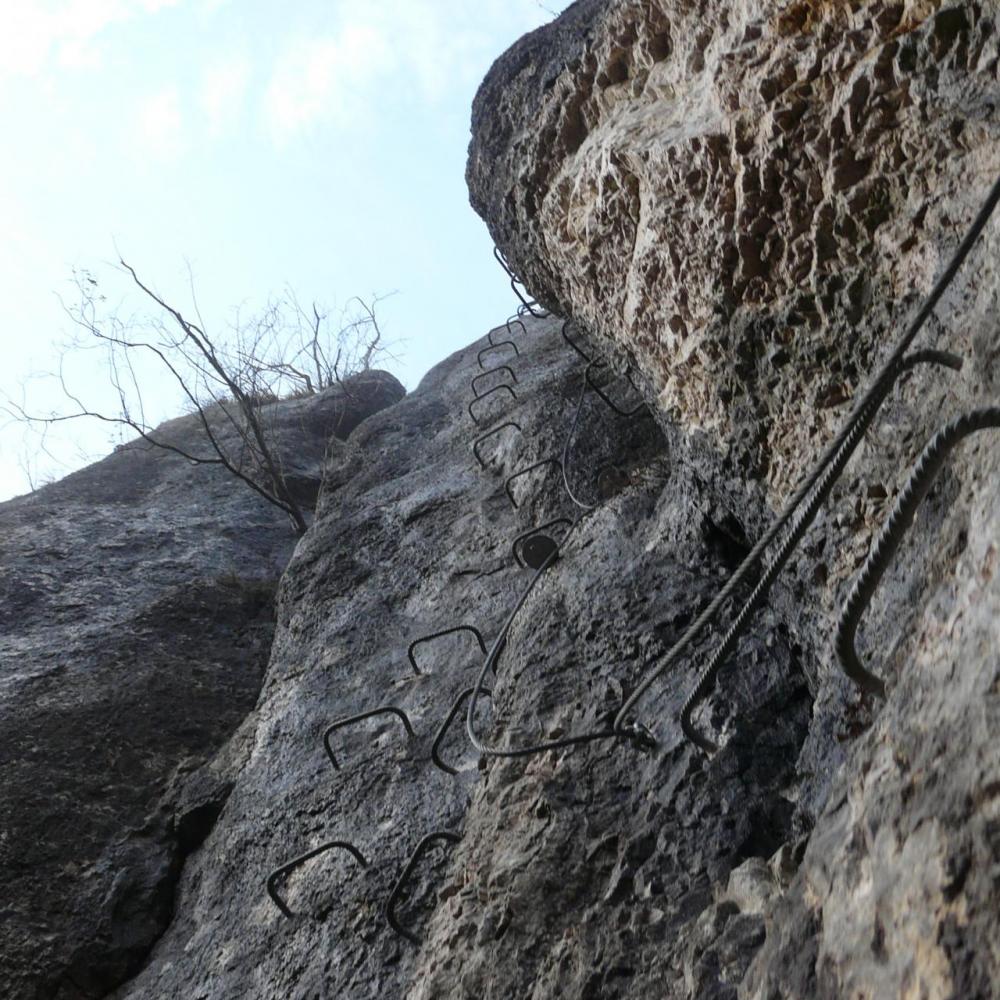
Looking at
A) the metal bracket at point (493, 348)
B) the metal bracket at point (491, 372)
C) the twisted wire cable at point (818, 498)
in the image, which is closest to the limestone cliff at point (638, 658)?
the twisted wire cable at point (818, 498)

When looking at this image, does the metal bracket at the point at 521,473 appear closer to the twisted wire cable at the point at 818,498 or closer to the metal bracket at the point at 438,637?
the metal bracket at the point at 438,637

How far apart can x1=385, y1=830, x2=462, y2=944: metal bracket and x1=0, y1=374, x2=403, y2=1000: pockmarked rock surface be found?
153 cm

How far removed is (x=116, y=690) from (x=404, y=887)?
9.13ft

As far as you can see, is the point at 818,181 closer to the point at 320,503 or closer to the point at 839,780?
the point at 839,780

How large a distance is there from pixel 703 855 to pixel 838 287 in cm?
150

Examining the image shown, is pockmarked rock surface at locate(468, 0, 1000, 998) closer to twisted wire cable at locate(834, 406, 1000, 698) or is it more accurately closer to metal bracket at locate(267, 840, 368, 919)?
twisted wire cable at locate(834, 406, 1000, 698)

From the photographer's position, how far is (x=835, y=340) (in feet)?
9.04

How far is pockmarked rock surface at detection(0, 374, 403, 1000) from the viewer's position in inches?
169

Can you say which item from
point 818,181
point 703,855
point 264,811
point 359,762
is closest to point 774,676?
point 703,855

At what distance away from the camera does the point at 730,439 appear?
318cm

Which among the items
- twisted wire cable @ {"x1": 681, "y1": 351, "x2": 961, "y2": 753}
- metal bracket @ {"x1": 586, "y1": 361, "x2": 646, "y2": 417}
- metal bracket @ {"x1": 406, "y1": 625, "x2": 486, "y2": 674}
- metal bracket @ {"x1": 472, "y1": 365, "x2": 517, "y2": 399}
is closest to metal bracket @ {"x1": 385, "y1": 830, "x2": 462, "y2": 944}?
metal bracket @ {"x1": 406, "y1": 625, "x2": 486, "y2": 674}

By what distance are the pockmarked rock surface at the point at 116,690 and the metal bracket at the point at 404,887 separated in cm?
153

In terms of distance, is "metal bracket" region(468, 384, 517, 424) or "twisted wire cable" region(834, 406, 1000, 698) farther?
"metal bracket" region(468, 384, 517, 424)

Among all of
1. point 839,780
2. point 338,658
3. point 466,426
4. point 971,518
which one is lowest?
point 839,780
